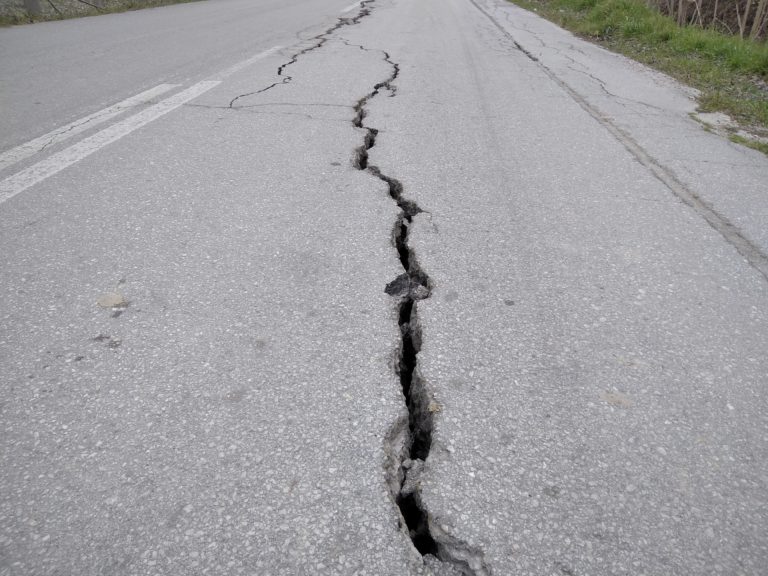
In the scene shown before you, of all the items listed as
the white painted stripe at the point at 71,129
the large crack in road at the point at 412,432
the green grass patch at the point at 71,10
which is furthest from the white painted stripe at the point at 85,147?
the green grass patch at the point at 71,10

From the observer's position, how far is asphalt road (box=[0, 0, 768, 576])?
49.4 inches

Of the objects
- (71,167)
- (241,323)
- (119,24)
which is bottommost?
(241,323)

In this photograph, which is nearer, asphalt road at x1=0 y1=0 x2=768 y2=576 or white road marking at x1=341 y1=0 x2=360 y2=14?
asphalt road at x1=0 y1=0 x2=768 y2=576

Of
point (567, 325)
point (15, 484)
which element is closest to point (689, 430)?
point (567, 325)

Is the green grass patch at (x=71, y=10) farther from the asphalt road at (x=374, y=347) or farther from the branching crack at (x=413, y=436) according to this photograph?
the branching crack at (x=413, y=436)

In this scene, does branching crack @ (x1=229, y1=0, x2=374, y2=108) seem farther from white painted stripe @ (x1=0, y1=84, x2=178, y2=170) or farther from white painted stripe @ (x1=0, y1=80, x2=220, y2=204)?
white painted stripe @ (x1=0, y1=84, x2=178, y2=170)

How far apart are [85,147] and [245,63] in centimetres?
292

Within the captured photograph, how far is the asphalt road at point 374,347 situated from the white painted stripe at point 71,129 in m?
0.03

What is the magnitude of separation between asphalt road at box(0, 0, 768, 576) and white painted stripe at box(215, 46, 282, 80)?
1334 millimetres

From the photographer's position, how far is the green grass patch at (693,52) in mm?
5246

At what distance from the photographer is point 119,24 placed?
801cm

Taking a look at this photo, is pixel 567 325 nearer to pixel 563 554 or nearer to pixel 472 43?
pixel 563 554

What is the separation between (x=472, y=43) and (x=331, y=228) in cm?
672

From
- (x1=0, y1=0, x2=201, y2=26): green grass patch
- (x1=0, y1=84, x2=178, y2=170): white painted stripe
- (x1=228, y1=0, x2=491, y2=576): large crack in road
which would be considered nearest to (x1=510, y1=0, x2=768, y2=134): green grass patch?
(x1=228, y1=0, x2=491, y2=576): large crack in road
